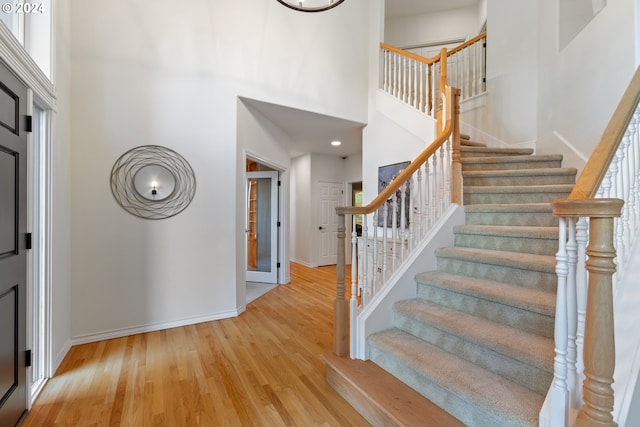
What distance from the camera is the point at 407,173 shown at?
87.4 inches

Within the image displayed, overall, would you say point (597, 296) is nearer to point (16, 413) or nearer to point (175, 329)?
point (16, 413)

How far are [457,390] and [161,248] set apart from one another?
2.79 meters

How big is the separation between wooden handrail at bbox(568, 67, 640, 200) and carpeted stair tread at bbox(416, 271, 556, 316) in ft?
2.64

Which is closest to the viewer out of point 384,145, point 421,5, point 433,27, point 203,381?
point 203,381

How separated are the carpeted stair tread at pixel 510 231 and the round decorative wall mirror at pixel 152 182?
105 inches

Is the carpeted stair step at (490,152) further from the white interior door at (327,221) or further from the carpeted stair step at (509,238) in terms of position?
the white interior door at (327,221)

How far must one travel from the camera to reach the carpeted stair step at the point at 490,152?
3.29m

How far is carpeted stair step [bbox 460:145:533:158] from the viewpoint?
3285 mm

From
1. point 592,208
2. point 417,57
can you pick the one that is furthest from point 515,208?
point 417,57

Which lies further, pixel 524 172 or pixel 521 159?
pixel 521 159

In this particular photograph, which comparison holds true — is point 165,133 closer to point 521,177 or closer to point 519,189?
point 519,189

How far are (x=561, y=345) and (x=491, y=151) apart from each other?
279cm

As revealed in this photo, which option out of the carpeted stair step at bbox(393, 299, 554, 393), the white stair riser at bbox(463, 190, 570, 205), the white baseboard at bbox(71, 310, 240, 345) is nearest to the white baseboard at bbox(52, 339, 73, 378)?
the white baseboard at bbox(71, 310, 240, 345)

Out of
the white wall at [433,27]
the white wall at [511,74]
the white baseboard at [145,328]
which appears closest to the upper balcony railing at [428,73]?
the white wall at [511,74]
